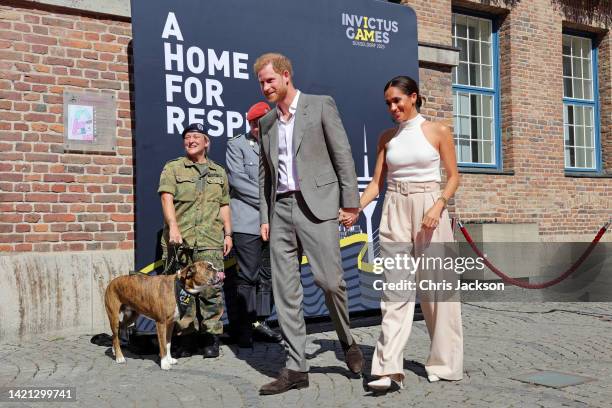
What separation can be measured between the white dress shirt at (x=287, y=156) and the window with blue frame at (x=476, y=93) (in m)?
7.52

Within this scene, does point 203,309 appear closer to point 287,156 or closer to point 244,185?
point 244,185

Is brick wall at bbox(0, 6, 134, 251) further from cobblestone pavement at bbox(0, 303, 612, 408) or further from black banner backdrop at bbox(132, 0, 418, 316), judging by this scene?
cobblestone pavement at bbox(0, 303, 612, 408)

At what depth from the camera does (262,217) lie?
470 centimetres

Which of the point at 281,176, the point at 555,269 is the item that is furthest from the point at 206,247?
the point at 555,269

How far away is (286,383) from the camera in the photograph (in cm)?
425

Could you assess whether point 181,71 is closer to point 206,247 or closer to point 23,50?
point 23,50

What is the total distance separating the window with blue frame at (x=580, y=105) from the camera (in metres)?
13.1

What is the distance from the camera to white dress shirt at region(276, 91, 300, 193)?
176 inches

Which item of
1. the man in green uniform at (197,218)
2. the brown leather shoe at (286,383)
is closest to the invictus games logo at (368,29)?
the man in green uniform at (197,218)

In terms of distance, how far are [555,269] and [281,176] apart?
331 inches

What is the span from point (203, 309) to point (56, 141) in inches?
91.1

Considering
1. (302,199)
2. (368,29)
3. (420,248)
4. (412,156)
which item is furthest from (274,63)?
(368,29)

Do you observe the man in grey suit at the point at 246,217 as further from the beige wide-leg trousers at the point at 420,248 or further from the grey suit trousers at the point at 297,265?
the beige wide-leg trousers at the point at 420,248

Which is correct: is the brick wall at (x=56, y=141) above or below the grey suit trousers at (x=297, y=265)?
above
